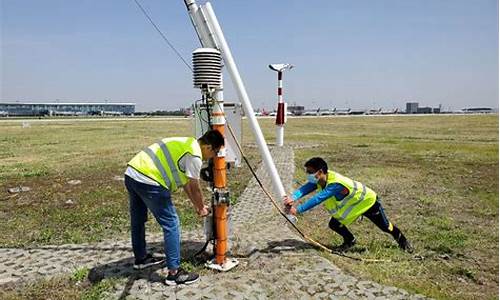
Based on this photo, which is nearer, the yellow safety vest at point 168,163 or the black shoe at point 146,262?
the yellow safety vest at point 168,163

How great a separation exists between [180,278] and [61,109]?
489ft

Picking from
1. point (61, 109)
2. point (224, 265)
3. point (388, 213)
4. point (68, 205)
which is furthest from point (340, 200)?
point (61, 109)

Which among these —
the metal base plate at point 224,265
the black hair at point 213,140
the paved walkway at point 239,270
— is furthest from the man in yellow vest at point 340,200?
the black hair at point 213,140

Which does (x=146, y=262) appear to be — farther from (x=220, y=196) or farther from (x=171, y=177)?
(x=171, y=177)

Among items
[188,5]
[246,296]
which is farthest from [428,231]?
[188,5]

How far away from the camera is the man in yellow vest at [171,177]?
14.4ft

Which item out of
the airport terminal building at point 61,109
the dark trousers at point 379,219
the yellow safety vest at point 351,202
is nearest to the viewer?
the yellow safety vest at point 351,202

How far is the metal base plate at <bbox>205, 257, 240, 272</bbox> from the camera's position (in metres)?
5.03

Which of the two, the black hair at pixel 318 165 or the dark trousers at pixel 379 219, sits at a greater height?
the black hair at pixel 318 165

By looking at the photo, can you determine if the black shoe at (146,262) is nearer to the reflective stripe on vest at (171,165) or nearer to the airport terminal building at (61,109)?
the reflective stripe on vest at (171,165)

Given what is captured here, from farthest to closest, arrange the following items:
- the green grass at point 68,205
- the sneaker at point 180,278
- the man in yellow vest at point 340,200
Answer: the green grass at point 68,205
the man in yellow vest at point 340,200
the sneaker at point 180,278

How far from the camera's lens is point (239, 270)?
508 centimetres

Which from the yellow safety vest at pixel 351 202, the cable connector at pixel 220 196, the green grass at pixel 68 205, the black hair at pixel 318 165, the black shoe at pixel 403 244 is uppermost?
the black hair at pixel 318 165

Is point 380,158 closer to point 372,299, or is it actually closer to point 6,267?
point 372,299
